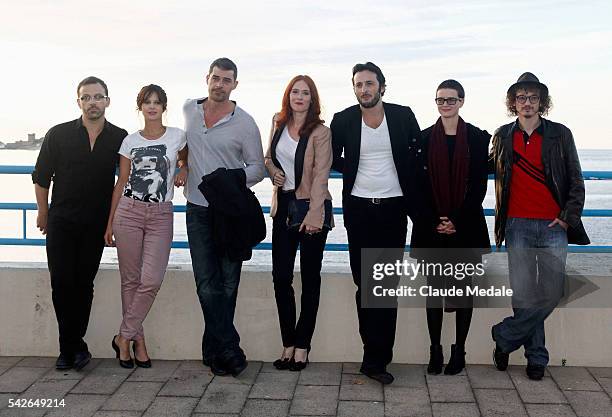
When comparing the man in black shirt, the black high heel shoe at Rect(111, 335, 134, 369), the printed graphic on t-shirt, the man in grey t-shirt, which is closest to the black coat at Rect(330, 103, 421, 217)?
the man in grey t-shirt

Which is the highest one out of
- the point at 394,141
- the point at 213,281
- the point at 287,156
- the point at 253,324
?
the point at 394,141

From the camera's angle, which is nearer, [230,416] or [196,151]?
[230,416]

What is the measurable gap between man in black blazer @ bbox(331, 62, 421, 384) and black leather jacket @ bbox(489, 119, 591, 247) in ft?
1.80

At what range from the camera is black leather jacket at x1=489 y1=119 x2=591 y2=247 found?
450 centimetres

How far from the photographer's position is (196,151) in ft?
15.5

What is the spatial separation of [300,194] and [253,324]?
1.10m

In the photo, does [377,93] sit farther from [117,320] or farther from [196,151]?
[117,320]

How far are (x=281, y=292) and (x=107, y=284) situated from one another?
133 centimetres

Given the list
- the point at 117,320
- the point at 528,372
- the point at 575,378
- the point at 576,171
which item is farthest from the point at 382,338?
the point at 117,320

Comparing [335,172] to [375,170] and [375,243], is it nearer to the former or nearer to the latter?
[375,170]

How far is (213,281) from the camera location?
15.7 ft

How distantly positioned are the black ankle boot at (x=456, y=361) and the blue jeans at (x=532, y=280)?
0.25 metres

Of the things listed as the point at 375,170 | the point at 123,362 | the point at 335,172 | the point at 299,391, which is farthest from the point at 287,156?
the point at 123,362

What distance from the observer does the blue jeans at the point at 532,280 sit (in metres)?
4.61
